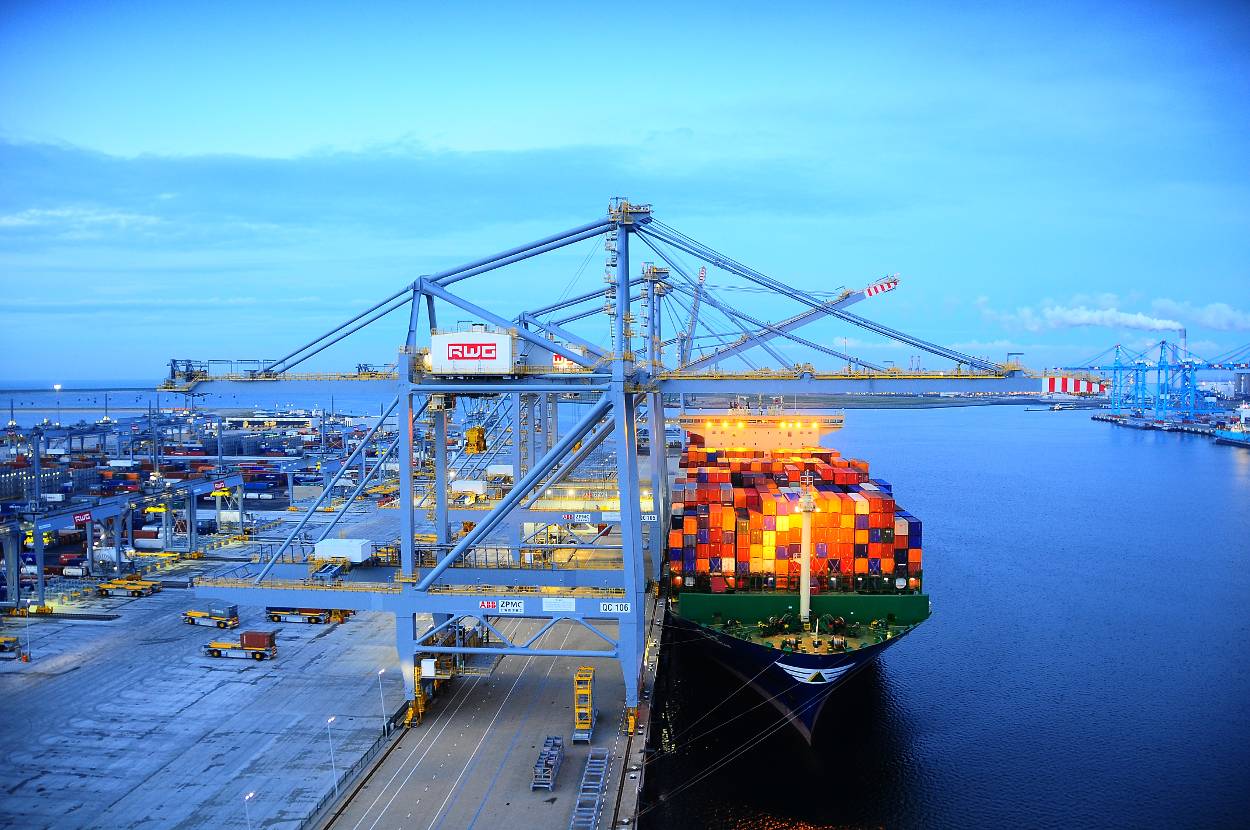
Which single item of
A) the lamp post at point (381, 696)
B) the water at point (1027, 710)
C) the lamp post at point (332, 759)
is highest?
the lamp post at point (381, 696)

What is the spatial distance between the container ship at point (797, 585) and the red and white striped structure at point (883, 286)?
30.3ft

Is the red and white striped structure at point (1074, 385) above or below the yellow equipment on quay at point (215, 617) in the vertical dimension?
above

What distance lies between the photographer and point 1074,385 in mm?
20344

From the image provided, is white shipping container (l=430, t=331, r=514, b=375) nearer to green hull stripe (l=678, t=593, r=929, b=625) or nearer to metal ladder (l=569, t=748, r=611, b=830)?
green hull stripe (l=678, t=593, r=929, b=625)

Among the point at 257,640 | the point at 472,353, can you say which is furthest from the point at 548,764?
the point at 257,640

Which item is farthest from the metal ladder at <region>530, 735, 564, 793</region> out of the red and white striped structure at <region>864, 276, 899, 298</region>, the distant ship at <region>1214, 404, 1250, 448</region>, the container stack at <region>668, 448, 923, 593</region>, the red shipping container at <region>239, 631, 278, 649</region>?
the distant ship at <region>1214, 404, 1250, 448</region>

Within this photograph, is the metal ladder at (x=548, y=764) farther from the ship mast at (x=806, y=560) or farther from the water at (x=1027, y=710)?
the ship mast at (x=806, y=560)

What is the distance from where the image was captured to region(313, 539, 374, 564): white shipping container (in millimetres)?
21844

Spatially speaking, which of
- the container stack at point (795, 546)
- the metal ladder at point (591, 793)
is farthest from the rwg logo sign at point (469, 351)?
the metal ladder at point (591, 793)

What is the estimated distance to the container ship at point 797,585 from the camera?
20.6m

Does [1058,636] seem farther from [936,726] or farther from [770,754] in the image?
[770,754]

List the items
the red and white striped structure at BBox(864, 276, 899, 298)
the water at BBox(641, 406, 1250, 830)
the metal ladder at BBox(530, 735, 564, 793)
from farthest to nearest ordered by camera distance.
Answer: the red and white striped structure at BBox(864, 276, 899, 298) → the water at BBox(641, 406, 1250, 830) → the metal ladder at BBox(530, 735, 564, 793)

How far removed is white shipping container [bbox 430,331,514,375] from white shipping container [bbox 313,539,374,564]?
5671 mm

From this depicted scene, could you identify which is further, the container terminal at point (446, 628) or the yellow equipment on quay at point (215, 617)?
the yellow equipment on quay at point (215, 617)
